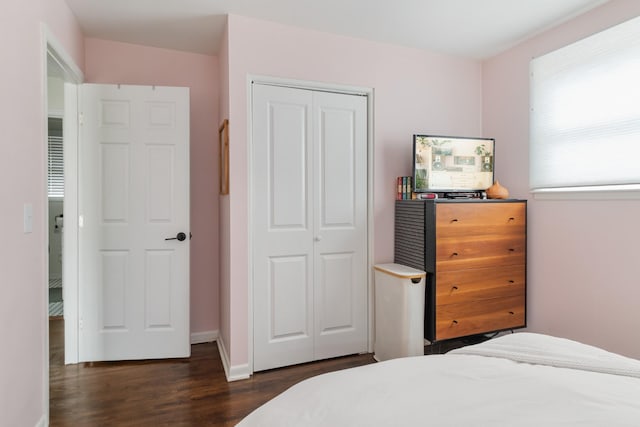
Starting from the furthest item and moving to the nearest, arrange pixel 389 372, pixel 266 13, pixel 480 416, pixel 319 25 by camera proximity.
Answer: pixel 319 25
pixel 266 13
pixel 389 372
pixel 480 416

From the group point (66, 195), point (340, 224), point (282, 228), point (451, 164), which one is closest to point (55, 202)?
point (66, 195)

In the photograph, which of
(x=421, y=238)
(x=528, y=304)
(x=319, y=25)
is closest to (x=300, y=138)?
(x=319, y=25)

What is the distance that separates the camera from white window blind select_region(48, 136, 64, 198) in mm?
4836

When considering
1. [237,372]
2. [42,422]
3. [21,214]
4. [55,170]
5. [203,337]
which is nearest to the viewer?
[21,214]

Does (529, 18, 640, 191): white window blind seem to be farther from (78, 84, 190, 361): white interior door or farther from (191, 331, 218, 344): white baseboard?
(191, 331, 218, 344): white baseboard

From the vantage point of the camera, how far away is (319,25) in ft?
8.92

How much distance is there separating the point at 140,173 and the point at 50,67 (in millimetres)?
913

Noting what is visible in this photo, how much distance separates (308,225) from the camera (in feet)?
9.23

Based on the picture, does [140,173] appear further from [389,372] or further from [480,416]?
[480,416]

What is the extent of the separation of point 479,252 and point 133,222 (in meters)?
2.72

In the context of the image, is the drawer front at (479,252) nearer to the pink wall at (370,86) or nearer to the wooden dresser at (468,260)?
the wooden dresser at (468,260)

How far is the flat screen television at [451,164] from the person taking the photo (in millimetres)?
2828

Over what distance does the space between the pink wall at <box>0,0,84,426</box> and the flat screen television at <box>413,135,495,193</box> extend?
2.39 meters

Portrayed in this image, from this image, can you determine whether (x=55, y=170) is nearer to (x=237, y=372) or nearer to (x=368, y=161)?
(x=237, y=372)
